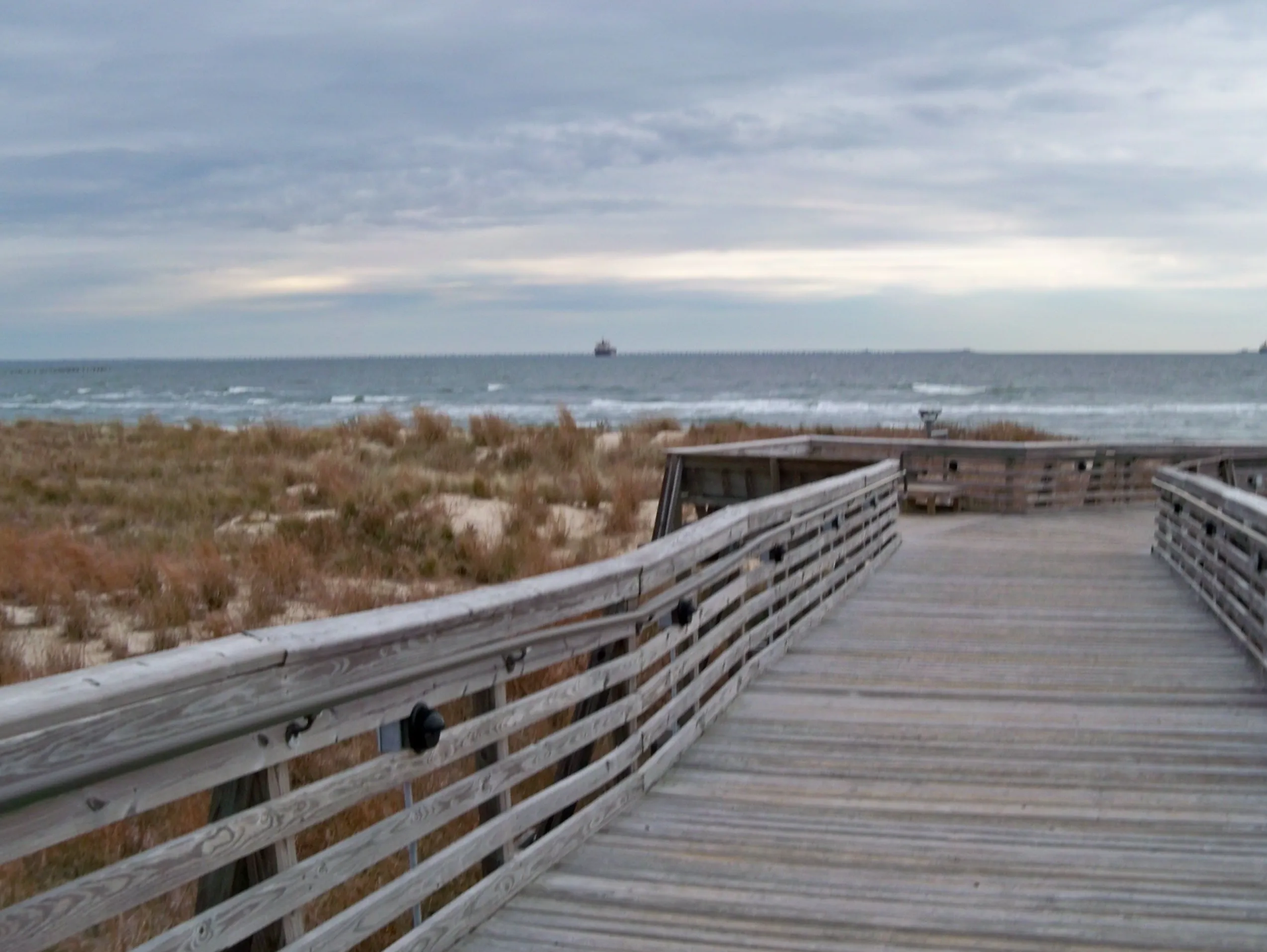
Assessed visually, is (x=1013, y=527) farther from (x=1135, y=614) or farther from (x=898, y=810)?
(x=898, y=810)

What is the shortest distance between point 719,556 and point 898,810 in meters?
1.75

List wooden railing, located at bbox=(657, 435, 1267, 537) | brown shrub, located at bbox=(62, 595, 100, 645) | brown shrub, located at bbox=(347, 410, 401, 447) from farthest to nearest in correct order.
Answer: brown shrub, located at bbox=(347, 410, 401, 447), wooden railing, located at bbox=(657, 435, 1267, 537), brown shrub, located at bbox=(62, 595, 100, 645)

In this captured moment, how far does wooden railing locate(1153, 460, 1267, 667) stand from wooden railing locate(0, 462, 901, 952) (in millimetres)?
3213

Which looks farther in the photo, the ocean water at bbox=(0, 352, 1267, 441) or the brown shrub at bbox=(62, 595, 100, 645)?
the ocean water at bbox=(0, 352, 1267, 441)

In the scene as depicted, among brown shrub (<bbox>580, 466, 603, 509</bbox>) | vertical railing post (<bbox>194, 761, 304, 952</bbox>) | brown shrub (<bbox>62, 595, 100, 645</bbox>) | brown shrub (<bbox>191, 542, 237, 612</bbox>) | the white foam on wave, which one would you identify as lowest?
brown shrub (<bbox>62, 595, 100, 645</bbox>)

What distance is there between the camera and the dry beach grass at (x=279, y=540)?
16.6ft

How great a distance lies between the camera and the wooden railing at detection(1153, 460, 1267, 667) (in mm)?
6934

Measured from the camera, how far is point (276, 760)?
275cm

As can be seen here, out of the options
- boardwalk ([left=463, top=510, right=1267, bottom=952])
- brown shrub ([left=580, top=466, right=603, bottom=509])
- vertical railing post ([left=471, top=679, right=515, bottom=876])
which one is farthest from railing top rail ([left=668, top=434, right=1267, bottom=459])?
vertical railing post ([left=471, top=679, right=515, bottom=876])

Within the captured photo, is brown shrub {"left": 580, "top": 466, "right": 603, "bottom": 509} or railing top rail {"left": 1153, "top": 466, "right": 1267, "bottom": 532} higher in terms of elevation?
railing top rail {"left": 1153, "top": 466, "right": 1267, "bottom": 532}

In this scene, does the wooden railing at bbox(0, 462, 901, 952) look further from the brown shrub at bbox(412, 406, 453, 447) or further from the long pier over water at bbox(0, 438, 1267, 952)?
the brown shrub at bbox(412, 406, 453, 447)

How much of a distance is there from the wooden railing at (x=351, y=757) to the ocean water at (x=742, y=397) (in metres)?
24.4

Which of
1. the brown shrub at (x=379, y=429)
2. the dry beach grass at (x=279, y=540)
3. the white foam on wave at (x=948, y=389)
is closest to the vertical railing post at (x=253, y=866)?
the dry beach grass at (x=279, y=540)

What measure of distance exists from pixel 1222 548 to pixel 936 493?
6797 millimetres
